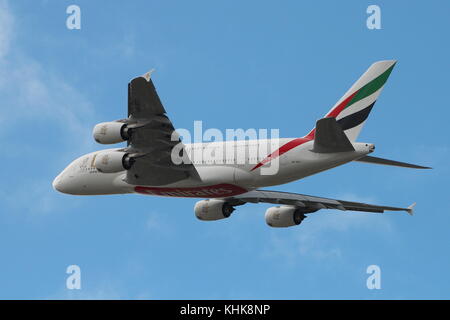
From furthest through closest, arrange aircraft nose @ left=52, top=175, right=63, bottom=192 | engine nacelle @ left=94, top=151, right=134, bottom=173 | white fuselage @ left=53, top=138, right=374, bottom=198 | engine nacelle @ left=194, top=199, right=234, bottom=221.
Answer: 1. aircraft nose @ left=52, top=175, right=63, bottom=192
2. engine nacelle @ left=194, top=199, right=234, bottom=221
3. engine nacelle @ left=94, top=151, right=134, bottom=173
4. white fuselage @ left=53, top=138, right=374, bottom=198

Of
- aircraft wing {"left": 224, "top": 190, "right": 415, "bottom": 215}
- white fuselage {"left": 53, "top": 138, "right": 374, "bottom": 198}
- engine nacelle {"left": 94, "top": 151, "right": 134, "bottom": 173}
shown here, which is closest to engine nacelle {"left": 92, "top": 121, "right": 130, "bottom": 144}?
engine nacelle {"left": 94, "top": 151, "right": 134, "bottom": 173}

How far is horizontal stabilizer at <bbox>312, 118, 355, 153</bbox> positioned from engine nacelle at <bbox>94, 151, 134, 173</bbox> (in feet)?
27.0

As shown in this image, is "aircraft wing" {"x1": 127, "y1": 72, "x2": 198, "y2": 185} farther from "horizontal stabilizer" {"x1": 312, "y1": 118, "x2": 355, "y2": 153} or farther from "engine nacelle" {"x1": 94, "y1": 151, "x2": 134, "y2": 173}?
"horizontal stabilizer" {"x1": 312, "y1": 118, "x2": 355, "y2": 153}

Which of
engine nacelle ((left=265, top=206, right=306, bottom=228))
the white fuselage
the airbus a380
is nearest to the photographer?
the airbus a380

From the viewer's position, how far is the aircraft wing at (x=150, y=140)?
34219 mm

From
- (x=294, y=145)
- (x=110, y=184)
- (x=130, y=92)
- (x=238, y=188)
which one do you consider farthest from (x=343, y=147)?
(x=110, y=184)

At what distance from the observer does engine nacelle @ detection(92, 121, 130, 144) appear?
35.5 m

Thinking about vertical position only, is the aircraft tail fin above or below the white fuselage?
above

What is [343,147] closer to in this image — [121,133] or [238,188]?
[238,188]

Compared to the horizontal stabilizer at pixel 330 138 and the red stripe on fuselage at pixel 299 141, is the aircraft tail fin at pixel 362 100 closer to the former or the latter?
the red stripe on fuselage at pixel 299 141

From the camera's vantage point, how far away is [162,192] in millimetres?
40781

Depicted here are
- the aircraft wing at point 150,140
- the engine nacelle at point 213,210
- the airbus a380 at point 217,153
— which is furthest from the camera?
the engine nacelle at point 213,210

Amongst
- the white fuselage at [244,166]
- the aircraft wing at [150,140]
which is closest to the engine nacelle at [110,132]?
the aircraft wing at [150,140]

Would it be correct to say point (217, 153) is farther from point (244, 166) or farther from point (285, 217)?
point (285, 217)
